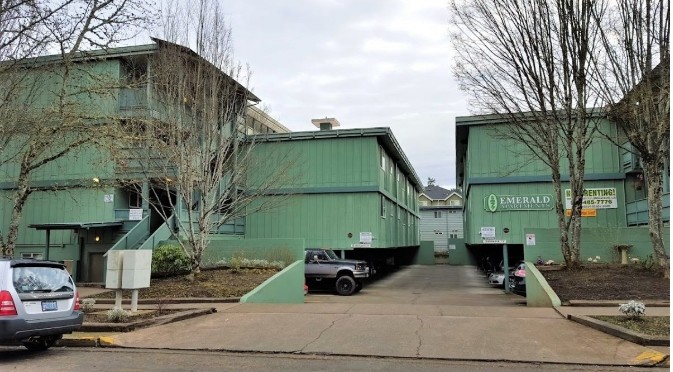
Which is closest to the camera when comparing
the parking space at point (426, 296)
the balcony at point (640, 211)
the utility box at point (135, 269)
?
the utility box at point (135, 269)

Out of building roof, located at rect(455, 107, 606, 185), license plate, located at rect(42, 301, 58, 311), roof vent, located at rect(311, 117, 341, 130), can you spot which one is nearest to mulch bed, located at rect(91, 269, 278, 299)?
license plate, located at rect(42, 301, 58, 311)

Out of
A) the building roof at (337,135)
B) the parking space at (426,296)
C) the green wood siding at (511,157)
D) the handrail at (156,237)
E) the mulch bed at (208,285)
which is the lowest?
the parking space at (426,296)

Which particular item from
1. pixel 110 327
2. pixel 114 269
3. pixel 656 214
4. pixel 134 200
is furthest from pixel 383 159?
pixel 110 327

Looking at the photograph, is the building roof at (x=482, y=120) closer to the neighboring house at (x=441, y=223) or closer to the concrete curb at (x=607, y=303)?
the concrete curb at (x=607, y=303)

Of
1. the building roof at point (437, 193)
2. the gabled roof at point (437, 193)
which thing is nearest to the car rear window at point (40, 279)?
the gabled roof at point (437, 193)

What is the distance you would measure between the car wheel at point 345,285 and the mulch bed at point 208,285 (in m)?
3.49

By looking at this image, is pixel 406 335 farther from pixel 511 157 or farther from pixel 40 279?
pixel 511 157

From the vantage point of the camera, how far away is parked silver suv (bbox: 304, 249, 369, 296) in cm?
2022

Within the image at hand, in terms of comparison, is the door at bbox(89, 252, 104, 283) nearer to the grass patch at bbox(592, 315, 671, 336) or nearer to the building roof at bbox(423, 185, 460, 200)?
the grass patch at bbox(592, 315, 671, 336)

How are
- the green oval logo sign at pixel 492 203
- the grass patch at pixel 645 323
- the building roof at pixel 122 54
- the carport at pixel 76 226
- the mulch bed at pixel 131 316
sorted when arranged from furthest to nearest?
the green oval logo sign at pixel 492 203
the carport at pixel 76 226
the building roof at pixel 122 54
the mulch bed at pixel 131 316
the grass patch at pixel 645 323

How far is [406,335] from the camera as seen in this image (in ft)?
30.0

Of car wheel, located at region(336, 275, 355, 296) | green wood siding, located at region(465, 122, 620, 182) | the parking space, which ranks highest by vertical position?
green wood siding, located at region(465, 122, 620, 182)

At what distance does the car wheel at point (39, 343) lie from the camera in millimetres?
8623

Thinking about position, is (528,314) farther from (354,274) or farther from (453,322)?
(354,274)
